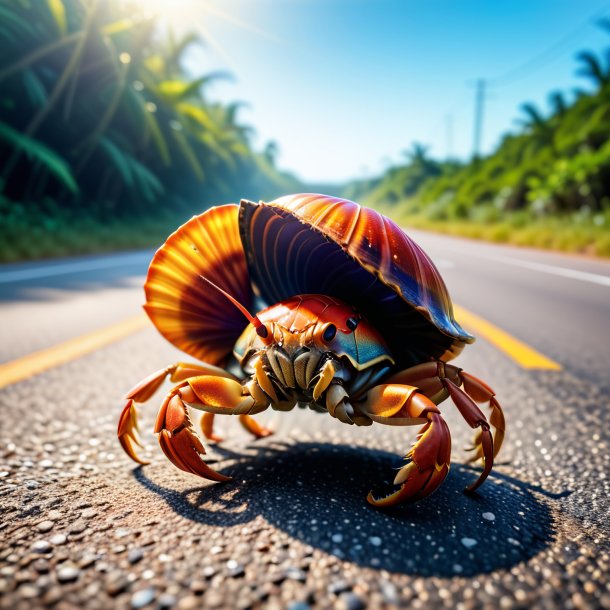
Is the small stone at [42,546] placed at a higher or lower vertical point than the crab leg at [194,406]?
lower

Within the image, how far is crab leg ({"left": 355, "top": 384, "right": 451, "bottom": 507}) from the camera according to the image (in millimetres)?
1191

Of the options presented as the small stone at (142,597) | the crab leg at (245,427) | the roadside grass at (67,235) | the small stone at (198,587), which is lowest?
the roadside grass at (67,235)

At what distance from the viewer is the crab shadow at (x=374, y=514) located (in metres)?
1.02

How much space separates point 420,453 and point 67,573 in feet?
2.49

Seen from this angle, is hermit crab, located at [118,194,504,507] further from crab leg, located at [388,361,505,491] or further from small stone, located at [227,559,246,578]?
small stone, located at [227,559,246,578]

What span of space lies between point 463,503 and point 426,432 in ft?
0.84

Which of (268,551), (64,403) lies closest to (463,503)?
(268,551)

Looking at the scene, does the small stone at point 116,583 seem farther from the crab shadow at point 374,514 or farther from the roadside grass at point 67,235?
the roadside grass at point 67,235

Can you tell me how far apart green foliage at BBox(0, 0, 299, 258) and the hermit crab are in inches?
442

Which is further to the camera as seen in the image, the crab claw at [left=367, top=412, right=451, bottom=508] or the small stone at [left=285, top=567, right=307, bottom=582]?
the crab claw at [left=367, top=412, right=451, bottom=508]

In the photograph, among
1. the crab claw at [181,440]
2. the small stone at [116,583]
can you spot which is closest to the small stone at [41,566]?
the small stone at [116,583]

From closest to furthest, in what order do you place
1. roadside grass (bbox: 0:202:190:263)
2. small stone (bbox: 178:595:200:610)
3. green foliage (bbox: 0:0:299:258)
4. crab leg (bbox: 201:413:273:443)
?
small stone (bbox: 178:595:200:610), crab leg (bbox: 201:413:273:443), roadside grass (bbox: 0:202:190:263), green foliage (bbox: 0:0:299:258)

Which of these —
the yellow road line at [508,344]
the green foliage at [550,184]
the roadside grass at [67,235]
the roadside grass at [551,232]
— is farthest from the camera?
the green foliage at [550,184]

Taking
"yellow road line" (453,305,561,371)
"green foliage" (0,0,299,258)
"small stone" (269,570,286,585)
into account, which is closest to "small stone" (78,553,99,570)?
"small stone" (269,570,286,585)
